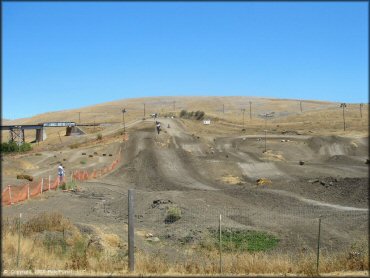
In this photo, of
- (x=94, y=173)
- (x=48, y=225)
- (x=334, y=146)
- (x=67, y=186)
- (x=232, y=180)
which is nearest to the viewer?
(x=48, y=225)

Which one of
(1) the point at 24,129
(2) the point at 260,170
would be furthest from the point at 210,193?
(1) the point at 24,129

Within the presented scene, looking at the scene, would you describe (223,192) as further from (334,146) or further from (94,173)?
(334,146)

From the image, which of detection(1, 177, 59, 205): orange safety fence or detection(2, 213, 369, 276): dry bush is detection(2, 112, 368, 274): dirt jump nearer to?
detection(1, 177, 59, 205): orange safety fence

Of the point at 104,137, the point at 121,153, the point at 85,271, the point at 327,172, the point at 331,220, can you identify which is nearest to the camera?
the point at 85,271

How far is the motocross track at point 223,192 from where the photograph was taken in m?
27.0

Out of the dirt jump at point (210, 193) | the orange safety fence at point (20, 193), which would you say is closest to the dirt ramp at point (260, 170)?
the dirt jump at point (210, 193)

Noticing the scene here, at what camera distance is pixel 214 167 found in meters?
60.9

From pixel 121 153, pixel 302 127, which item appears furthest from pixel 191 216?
pixel 302 127

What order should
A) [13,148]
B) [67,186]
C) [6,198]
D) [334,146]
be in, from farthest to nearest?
[334,146] → [13,148] → [67,186] → [6,198]

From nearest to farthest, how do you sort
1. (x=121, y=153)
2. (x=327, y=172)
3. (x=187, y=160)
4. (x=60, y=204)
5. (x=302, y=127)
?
(x=60, y=204) → (x=327, y=172) → (x=187, y=160) → (x=121, y=153) → (x=302, y=127)

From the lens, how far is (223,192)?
41406 millimetres

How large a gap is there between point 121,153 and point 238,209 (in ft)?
131

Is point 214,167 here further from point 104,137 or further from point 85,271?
point 85,271

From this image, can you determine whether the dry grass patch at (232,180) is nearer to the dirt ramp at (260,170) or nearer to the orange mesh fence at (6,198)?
the dirt ramp at (260,170)
